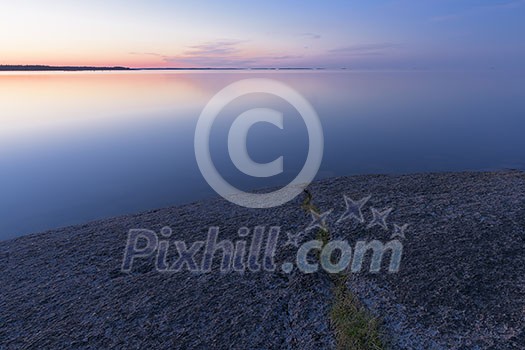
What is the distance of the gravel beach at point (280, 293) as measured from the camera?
554 cm

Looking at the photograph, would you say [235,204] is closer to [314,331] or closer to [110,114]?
[314,331]

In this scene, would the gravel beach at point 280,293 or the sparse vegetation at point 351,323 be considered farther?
the gravel beach at point 280,293

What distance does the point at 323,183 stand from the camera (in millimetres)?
13078

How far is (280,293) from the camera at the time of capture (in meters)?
6.48

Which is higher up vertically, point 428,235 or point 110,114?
point 428,235

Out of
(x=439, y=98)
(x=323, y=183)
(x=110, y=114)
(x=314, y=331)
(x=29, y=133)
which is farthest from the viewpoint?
(x=439, y=98)

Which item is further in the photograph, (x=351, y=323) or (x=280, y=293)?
(x=280, y=293)

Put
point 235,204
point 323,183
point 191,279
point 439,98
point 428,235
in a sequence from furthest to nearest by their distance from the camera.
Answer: point 439,98
point 323,183
point 235,204
point 428,235
point 191,279

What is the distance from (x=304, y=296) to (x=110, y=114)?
4864cm

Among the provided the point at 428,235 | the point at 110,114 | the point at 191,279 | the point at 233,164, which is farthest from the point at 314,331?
the point at 110,114

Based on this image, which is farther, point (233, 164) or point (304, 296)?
point (233, 164)

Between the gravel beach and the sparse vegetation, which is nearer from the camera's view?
the sparse vegetation

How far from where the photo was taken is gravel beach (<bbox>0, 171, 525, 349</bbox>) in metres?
5.54

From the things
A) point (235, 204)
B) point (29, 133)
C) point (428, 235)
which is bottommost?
point (29, 133)
